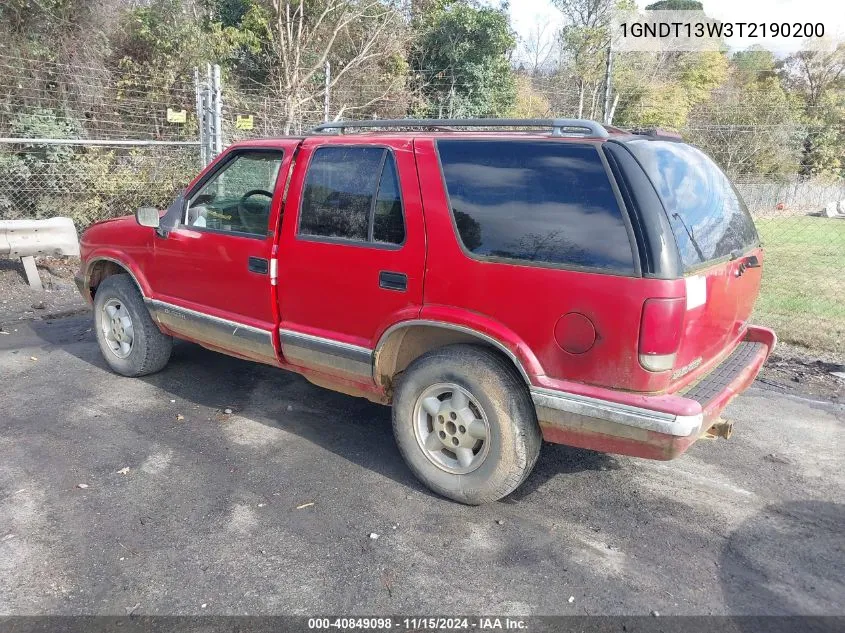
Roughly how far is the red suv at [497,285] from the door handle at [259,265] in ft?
0.04

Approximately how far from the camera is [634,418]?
9.16ft

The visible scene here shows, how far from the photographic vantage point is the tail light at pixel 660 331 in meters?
2.68

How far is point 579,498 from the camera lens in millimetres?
3484

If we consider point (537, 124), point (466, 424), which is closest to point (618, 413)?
point (466, 424)

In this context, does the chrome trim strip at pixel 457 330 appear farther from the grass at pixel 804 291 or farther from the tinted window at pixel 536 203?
the grass at pixel 804 291

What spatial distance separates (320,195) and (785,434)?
344 centimetres

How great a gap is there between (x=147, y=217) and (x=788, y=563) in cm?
433

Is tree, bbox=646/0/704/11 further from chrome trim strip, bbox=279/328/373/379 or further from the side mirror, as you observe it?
chrome trim strip, bbox=279/328/373/379

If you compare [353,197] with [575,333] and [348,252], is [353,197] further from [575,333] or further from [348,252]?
[575,333]

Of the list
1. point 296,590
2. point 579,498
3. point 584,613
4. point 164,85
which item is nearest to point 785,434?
point 579,498

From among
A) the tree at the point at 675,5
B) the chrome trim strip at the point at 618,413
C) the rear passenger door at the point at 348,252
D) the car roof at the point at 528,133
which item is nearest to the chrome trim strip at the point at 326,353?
the rear passenger door at the point at 348,252

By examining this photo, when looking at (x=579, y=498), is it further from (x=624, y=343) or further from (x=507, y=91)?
(x=507, y=91)

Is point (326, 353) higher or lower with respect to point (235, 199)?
lower

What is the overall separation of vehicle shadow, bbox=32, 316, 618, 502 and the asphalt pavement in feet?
0.07
